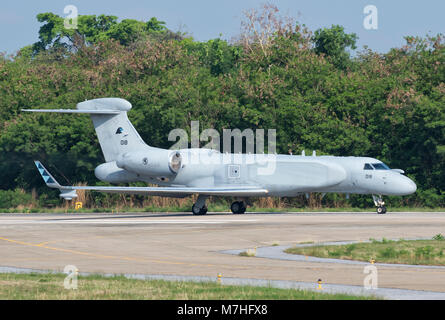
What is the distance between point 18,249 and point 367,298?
13752 mm

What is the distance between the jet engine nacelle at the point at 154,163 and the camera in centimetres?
4444

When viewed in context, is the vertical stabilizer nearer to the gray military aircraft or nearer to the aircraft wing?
the gray military aircraft

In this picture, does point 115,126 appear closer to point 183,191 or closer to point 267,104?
point 183,191

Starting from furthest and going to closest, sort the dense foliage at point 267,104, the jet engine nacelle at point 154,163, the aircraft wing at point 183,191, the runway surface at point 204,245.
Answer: the dense foliage at point 267,104, the jet engine nacelle at point 154,163, the aircraft wing at point 183,191, the runway surface at point 204,245

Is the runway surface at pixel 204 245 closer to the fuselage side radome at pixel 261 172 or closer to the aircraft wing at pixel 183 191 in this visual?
the aircraft wing at pixel 183 191

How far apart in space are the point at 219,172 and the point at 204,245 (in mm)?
20429

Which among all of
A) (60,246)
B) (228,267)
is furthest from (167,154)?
(228,267)

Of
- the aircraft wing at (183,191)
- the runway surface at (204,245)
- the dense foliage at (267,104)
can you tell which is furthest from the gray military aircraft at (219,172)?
the dense foliage at (267,104)

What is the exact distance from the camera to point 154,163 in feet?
146

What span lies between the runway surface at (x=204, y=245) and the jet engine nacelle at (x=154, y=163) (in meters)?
7.14

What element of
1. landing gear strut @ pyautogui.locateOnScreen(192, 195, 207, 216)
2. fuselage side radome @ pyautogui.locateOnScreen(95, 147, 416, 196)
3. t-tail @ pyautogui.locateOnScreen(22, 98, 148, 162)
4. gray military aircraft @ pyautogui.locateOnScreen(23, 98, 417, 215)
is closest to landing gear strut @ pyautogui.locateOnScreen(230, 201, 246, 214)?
gray military aircraft @ pyautogui.locateOnScreen(23, 98, 417, 215)

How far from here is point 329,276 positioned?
17.1m

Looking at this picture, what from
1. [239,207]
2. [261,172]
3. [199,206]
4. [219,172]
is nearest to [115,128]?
[219,172]

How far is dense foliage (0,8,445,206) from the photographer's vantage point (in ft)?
175
